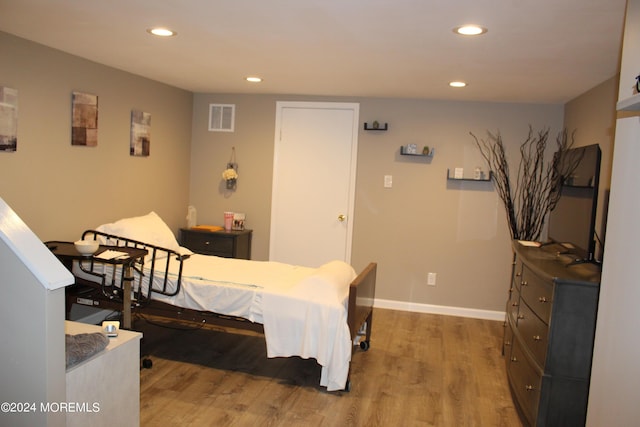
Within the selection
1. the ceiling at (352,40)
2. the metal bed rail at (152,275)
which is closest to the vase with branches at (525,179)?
the ceiling at (352,40)

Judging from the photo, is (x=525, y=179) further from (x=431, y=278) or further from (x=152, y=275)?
(x=152, y=275)

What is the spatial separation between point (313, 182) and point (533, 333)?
9.83 ft

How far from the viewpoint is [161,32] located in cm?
306

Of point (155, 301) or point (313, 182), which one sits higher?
point (313, 182)

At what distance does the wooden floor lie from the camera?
3.10 metres

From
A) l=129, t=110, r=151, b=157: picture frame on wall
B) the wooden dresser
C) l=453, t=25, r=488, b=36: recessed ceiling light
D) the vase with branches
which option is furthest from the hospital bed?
the vase with branches

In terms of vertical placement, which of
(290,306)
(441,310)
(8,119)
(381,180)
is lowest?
(441,310)

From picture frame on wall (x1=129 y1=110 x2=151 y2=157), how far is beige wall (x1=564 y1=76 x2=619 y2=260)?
380cm

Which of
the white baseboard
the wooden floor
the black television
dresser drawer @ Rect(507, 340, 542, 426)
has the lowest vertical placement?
the wooden floor

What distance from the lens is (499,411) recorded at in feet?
10.8

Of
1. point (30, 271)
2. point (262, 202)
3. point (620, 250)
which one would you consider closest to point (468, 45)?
point (620, 250)

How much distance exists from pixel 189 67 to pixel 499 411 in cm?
337

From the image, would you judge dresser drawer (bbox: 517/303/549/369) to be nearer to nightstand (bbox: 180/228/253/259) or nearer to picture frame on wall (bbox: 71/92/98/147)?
nightstand (bbox: 180/228/253/259)

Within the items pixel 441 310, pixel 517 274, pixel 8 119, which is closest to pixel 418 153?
pixel 441 310
